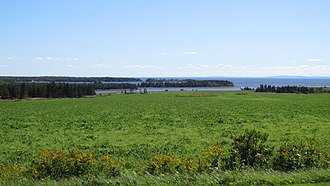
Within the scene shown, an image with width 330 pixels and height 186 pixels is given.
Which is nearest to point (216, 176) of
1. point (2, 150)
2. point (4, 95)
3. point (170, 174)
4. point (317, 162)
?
point (170, 174)

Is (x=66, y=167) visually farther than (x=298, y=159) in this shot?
No

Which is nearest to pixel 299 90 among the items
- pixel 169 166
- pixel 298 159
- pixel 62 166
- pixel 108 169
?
pixel 298 159

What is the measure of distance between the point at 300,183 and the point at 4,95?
349ft

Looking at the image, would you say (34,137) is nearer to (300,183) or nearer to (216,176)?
(216,176)

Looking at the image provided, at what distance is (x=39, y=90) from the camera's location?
358 ft

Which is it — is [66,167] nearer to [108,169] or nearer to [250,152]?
[108,169]

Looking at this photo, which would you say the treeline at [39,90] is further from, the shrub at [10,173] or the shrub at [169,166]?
the shrub at [169,166]

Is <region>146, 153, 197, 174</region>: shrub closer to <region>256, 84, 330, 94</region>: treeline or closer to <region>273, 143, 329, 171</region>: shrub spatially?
<region>273, 143, 329, 171</region>: shrub

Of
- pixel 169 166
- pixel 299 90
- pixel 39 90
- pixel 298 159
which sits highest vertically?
pixel 298 159

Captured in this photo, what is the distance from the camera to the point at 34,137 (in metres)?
20.6

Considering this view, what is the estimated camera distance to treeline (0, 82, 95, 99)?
101 m

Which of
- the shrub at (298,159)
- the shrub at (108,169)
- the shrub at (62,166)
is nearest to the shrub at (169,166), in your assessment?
the shrub at (108,169)

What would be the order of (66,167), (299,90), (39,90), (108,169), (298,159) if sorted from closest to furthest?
(66,167) < (108,169) < (298,159) < (39,90) < (299,90)

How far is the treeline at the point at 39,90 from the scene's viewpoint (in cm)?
10131
